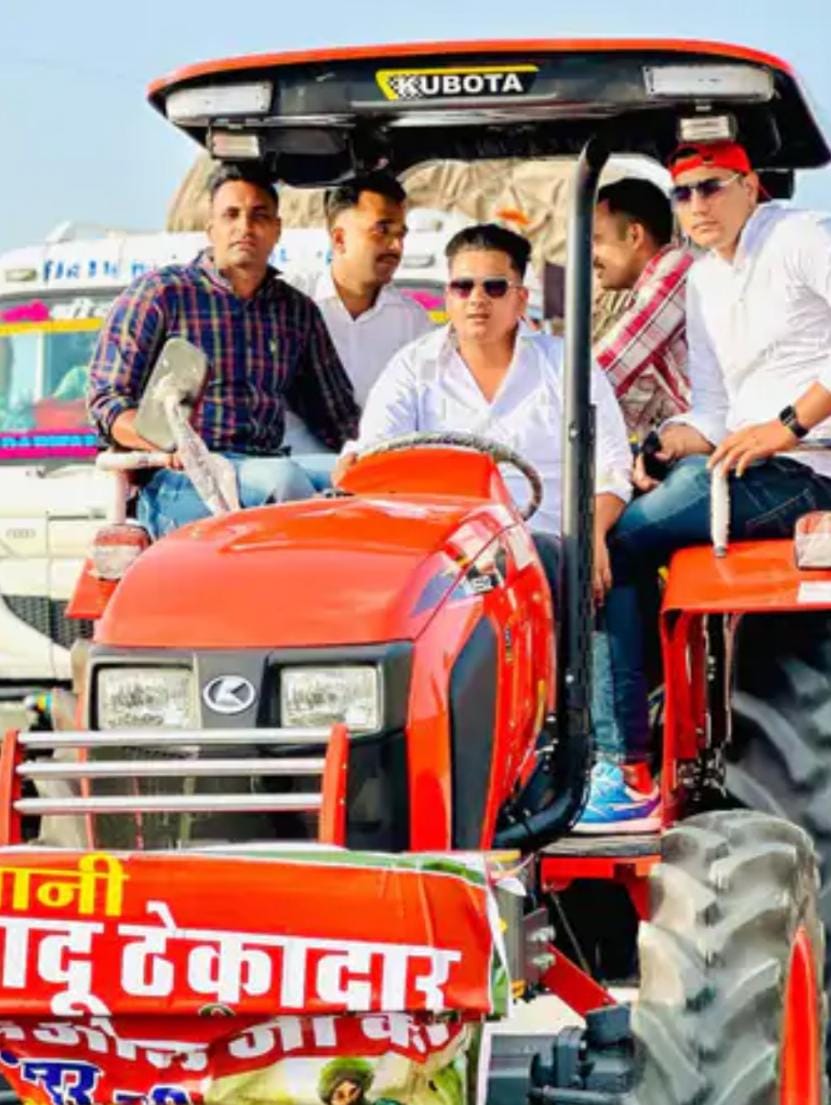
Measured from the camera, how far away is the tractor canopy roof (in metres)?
5.61

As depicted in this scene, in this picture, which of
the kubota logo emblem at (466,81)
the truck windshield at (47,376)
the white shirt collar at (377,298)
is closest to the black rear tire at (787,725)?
the kubota logo emblem at (466,81)

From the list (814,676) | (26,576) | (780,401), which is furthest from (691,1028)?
(26,576)

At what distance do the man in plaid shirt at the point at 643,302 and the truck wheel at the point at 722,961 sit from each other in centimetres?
188

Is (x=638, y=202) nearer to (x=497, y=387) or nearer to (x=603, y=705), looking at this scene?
(x=497, y=387)

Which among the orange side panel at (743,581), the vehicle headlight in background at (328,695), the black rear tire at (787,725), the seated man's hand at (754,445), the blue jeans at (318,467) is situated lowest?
the black rear tire at (787,725)

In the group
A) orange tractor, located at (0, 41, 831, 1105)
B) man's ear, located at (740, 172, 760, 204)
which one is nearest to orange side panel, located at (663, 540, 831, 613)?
orange tractor, located at (0, 41, 831, 1105)

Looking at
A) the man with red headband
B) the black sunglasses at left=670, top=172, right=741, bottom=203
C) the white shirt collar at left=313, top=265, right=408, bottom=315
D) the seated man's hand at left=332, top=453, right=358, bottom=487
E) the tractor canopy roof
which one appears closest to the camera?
the tractor canopy roof

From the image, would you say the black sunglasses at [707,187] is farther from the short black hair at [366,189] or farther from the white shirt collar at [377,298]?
the white shirt collar at [377,298]

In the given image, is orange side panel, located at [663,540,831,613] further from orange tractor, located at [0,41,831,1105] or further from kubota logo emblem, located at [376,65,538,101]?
kubota logo emblem, located at [376,65,538,101]

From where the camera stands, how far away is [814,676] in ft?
20.3

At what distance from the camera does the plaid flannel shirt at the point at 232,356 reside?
6.97m

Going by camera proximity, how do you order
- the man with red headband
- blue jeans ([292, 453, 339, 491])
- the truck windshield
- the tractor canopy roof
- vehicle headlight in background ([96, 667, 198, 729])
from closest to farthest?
vehicle headlight in background ([96, 667, 198, 729]) < the tractor canopy roof < the man with red headband < blue jeans ([292, 453, 339, 491]) < the truck windshield

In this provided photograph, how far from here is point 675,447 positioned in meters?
6.43

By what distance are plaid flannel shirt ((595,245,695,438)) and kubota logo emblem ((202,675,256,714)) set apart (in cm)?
231
